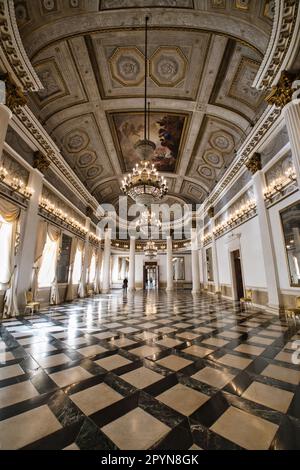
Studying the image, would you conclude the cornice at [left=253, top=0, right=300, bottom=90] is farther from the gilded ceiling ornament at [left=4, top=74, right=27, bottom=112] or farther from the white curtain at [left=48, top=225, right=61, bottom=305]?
the white curtain at [left=48, top=225, right=61, bottom=305]

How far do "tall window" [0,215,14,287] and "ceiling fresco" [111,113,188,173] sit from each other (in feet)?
19.3

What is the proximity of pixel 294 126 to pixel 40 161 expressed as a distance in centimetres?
737

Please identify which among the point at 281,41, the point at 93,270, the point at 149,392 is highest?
the point at 281,41

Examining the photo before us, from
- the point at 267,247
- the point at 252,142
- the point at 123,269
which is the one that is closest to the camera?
the point at 267,247

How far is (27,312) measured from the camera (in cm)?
581

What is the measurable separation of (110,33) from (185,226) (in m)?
14.7

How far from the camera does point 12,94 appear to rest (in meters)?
4.58

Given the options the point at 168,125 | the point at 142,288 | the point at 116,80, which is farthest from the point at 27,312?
the point at 142,288

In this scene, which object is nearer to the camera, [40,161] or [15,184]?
[15,184]

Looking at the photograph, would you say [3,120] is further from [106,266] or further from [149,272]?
[149,272]

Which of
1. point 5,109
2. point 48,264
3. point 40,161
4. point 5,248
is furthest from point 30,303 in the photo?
point 5,109

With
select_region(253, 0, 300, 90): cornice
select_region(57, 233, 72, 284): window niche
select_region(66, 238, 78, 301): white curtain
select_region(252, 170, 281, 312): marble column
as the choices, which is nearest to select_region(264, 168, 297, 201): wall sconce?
select_region(252, 170, 281, 312): marble column

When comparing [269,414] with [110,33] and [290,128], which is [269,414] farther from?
[110,33]

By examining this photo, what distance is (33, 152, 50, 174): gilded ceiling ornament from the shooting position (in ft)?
21.5
